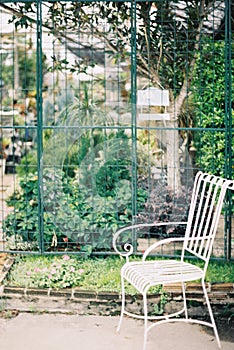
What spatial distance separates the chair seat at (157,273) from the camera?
4.76 metres

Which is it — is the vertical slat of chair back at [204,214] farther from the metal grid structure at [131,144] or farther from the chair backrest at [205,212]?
the metal grid structure at [131,144]

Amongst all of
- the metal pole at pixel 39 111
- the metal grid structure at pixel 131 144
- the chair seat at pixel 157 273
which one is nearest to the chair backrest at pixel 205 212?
the chair seat at pixel 157 273

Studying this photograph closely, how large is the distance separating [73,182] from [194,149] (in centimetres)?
107

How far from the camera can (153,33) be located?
618 cm

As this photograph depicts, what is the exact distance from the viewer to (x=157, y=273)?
493 centimetres

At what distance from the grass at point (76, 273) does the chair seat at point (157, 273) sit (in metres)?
0.55

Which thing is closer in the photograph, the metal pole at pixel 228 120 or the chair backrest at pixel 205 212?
the chair backrest at pixel 205 212

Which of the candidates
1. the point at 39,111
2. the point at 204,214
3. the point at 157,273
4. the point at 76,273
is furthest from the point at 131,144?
→ the point at 157,273

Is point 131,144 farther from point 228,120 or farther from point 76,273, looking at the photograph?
point 76,273

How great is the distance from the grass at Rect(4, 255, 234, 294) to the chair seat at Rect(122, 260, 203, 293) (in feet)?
1.82

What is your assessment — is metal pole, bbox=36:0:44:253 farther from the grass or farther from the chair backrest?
the chair backrest

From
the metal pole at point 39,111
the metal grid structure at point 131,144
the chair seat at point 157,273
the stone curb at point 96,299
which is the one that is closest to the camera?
the chair seat at point 157,273

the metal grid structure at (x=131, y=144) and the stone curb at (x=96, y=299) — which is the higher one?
the metal grid structure at (x=131, y=144)

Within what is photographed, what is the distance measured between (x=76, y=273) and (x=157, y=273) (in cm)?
107
